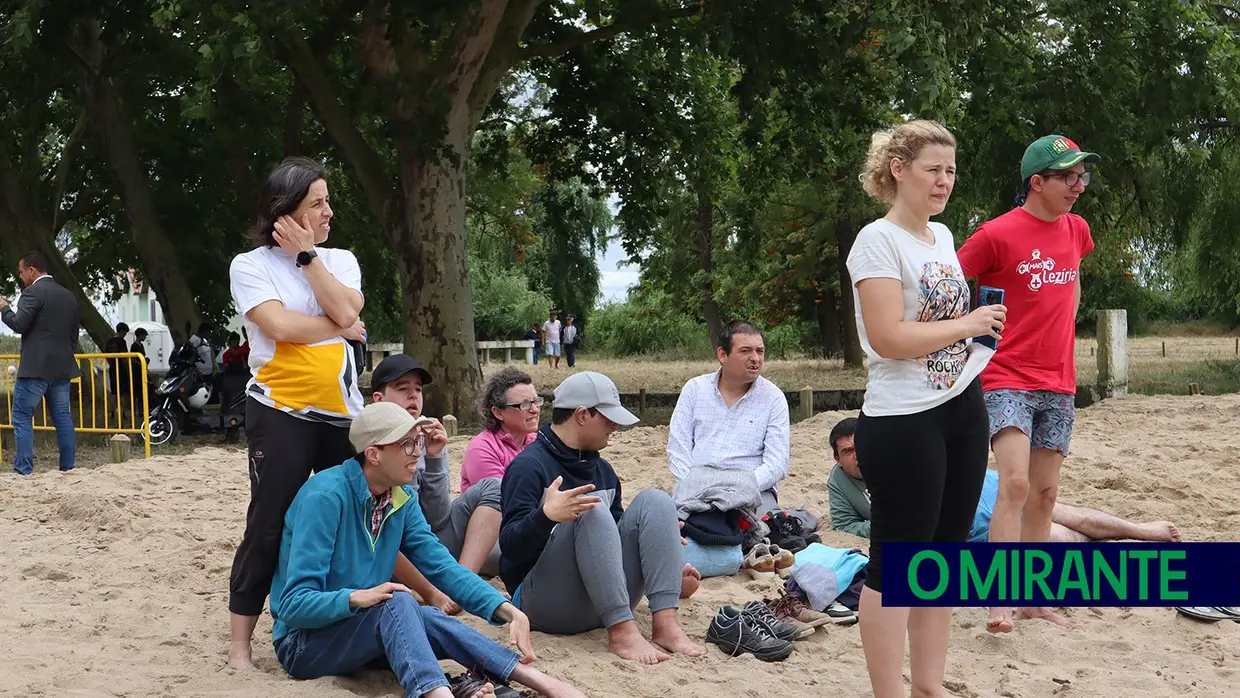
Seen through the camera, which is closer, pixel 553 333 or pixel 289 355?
pixel 289 355

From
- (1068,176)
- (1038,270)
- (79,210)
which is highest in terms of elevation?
(79,210)

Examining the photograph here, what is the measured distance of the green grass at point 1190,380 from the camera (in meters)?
16.9

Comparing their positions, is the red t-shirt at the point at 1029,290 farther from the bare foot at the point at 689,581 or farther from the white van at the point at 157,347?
the white van at the point at 157,347

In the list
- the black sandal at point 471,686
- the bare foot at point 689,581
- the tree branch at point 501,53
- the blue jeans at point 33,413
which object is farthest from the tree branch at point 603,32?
the black sandal at point 471,686

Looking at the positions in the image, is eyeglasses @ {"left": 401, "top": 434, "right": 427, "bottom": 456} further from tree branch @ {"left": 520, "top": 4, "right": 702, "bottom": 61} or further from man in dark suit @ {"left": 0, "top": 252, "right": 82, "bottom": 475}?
tree branch @ {"left": 520, "top": 4, "right": 702, "bottom": 61}

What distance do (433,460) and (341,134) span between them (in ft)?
36.2

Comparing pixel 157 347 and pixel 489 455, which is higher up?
pixel 157 347

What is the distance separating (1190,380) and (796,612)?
15952mm

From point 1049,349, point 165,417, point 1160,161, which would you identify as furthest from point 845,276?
point 1049,349

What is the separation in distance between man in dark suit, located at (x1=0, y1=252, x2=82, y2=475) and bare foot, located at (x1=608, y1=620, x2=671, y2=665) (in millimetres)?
7659

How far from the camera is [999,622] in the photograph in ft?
16.9

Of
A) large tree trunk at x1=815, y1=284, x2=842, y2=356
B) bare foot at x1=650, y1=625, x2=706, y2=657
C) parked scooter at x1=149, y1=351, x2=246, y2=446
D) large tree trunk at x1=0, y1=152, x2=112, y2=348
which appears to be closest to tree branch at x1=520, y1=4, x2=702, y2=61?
parked scooter at x1=149, y1=351, x2=246, y2=446

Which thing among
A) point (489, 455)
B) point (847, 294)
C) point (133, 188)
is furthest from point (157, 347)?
point (489, 455)

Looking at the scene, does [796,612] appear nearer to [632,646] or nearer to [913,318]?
[632,646]
